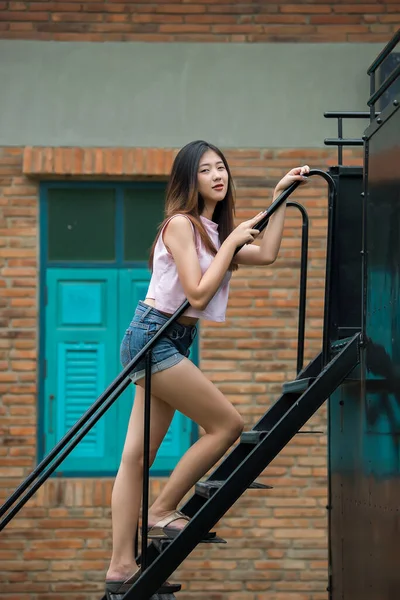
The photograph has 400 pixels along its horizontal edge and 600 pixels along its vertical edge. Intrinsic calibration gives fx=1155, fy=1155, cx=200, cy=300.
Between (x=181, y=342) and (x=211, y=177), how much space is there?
26.8 inches

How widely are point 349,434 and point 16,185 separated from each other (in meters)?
4.11

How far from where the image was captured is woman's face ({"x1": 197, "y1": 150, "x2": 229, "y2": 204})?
4.69 meters

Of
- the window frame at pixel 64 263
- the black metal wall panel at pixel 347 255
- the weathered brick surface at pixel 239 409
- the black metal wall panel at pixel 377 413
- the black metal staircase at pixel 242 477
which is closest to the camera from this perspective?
the black metal wall panel at pixel 377 413

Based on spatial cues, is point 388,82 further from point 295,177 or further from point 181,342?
point 181,342

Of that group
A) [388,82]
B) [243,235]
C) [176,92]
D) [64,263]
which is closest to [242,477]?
[243,235]

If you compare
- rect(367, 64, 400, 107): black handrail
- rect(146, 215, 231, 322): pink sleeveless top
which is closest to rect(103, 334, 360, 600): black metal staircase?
rect(146, 215, 231, 322): pink sleeveless top

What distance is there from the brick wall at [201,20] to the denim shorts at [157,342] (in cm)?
440

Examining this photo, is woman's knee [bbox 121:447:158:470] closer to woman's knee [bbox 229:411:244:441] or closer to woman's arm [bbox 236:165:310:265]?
woman's knee [bbox 229:411:244:441]

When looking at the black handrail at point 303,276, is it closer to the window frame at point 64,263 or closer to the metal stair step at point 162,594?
the metal stair step at point 162,594

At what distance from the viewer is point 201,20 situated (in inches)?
340

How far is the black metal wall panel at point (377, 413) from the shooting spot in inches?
173

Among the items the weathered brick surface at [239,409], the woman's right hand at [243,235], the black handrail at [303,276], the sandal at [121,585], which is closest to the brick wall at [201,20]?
the weathered brick surface at [239,409]

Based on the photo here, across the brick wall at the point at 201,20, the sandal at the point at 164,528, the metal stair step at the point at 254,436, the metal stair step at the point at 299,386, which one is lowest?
the sandal at the point at 164,528

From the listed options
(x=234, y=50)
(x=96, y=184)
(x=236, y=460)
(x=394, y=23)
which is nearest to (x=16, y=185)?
(x=96, y=184)
